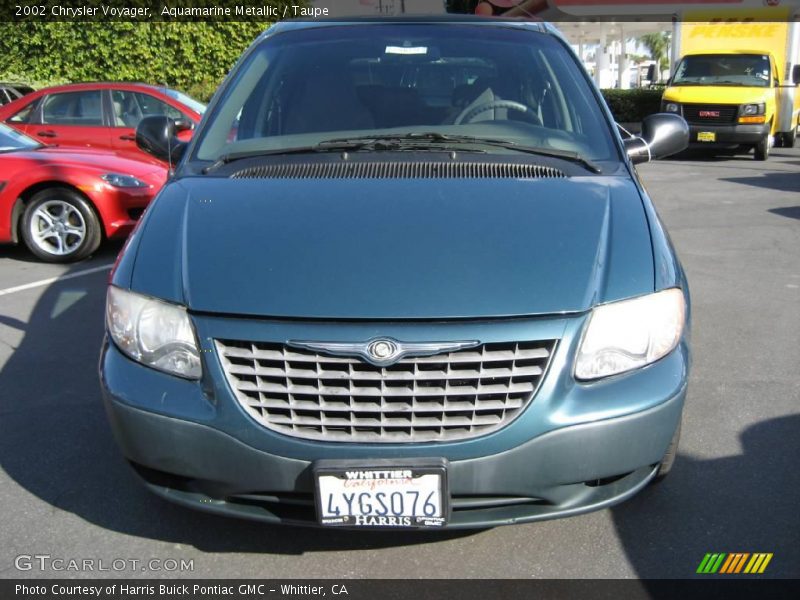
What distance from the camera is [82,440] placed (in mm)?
3791

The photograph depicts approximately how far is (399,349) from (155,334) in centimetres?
77

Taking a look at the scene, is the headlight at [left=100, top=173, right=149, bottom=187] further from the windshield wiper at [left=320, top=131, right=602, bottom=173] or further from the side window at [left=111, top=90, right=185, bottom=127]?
the windshield wiper at [left=320, top=131, right=602, bottom=173]

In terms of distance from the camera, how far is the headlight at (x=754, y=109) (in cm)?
1508

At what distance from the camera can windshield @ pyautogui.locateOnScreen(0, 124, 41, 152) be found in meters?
8.07

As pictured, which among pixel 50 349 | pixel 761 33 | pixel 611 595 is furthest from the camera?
pixel 761 33

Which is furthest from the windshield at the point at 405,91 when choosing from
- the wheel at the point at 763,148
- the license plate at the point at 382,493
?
the wheel at the point at 763,148

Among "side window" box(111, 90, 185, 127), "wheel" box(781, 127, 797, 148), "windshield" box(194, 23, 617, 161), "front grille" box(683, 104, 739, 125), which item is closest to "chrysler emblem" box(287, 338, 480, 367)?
"windshield" box(194, 23, 617, 161)

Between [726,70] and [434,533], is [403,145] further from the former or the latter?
[726,70]

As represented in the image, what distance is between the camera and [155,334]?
8.71ft

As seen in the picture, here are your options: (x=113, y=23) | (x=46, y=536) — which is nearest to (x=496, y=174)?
(x=46, y=536)

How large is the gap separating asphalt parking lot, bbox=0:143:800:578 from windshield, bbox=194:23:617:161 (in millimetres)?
1386

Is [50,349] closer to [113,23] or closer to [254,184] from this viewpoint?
[254,184]

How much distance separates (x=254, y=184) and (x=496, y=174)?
0.89m

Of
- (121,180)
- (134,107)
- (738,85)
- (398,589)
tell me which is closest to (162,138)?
(398,589)
